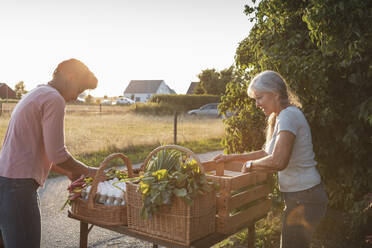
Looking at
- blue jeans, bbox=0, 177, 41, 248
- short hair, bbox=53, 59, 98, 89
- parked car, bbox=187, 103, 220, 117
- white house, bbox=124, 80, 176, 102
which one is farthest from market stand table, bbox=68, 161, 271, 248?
white house, bbox=124, 80, 176, 102

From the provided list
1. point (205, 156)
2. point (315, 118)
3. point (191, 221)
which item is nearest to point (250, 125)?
point (315, 118)

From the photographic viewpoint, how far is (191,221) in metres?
2.19

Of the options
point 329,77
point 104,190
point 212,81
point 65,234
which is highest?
point 212,81

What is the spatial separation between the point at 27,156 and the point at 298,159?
1682 millimetres

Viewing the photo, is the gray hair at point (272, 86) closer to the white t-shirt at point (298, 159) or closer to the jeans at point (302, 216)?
the white t-shirt at point (298, 159)

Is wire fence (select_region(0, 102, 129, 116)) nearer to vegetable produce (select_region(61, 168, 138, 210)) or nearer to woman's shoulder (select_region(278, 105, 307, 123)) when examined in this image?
vegetable produce (select_region(61, 168, 138, 210))

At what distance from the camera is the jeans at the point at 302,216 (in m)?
2.43

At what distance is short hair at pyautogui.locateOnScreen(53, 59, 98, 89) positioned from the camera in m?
2.37

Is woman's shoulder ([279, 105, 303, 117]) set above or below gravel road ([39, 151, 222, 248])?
above

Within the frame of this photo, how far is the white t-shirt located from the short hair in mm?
1249

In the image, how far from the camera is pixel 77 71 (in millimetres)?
2387

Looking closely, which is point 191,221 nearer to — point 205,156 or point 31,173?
point 31,173

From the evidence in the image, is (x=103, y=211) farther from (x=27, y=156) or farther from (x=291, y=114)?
(x=291, y=114)

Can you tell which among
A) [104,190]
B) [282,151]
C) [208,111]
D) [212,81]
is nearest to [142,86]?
[212,81]
